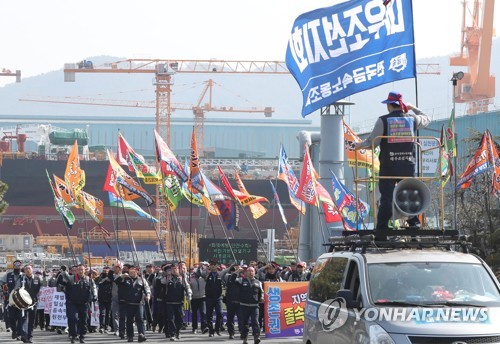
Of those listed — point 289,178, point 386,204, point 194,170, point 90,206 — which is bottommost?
point 386,204

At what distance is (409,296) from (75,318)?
1383cm

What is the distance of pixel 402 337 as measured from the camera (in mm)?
10047

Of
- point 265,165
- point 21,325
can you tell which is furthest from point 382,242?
point 265,165

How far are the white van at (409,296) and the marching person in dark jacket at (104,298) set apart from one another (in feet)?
50.2

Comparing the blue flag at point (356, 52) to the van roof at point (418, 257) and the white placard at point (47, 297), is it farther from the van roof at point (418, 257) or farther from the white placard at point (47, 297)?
the white placard at point (47, 297)

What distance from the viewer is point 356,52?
16172mm

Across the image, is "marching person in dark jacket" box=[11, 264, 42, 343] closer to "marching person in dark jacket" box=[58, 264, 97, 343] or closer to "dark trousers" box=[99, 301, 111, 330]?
"marching person in dark jacket" box=[58, 264, 97, 343]

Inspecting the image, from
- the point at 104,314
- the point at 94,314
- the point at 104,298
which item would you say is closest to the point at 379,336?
the point at 104,298

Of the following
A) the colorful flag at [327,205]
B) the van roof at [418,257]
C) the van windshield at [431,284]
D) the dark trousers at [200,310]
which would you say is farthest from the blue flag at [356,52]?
the colorful flag at [327,205]

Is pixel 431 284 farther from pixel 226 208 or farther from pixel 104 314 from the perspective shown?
pixel 226 208

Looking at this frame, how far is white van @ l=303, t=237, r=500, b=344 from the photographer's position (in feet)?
33.2

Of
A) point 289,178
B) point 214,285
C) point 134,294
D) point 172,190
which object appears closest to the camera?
point 134,294

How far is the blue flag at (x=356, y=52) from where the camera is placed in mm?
16047

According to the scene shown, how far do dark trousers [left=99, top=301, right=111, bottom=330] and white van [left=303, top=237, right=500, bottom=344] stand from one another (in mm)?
15658
